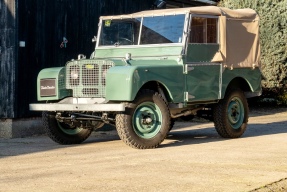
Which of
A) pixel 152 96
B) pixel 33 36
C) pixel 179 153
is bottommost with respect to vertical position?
pixel 179 153

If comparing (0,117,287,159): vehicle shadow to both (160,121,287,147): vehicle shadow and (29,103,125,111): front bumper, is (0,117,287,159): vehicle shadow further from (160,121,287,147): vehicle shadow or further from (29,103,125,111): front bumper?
(29,103,125,111): front bumper

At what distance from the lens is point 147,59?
1203 centimetres

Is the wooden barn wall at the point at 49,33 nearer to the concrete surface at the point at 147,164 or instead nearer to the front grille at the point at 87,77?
the concrete surface at the point at 147,164

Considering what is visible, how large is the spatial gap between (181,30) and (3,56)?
12.9 ft

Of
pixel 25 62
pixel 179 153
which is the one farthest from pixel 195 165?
pixel 25 62

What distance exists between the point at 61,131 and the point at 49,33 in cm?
319

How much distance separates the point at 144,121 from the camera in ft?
36.4

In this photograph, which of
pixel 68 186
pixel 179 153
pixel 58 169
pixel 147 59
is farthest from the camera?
pixel 147 59

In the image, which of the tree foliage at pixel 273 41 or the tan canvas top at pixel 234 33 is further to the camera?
the tree foliage at pixel 273 41

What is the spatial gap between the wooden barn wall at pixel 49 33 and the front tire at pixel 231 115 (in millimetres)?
3977

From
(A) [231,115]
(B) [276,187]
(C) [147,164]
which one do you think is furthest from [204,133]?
(B) [276,187]

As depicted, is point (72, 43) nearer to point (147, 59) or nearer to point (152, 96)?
point (147, 59)

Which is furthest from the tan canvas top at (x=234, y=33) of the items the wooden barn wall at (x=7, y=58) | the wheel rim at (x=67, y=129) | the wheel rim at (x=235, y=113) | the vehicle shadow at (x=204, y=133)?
the wheel rim at (x=67, y=129)

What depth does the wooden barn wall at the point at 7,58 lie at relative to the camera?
13688 millimetres
